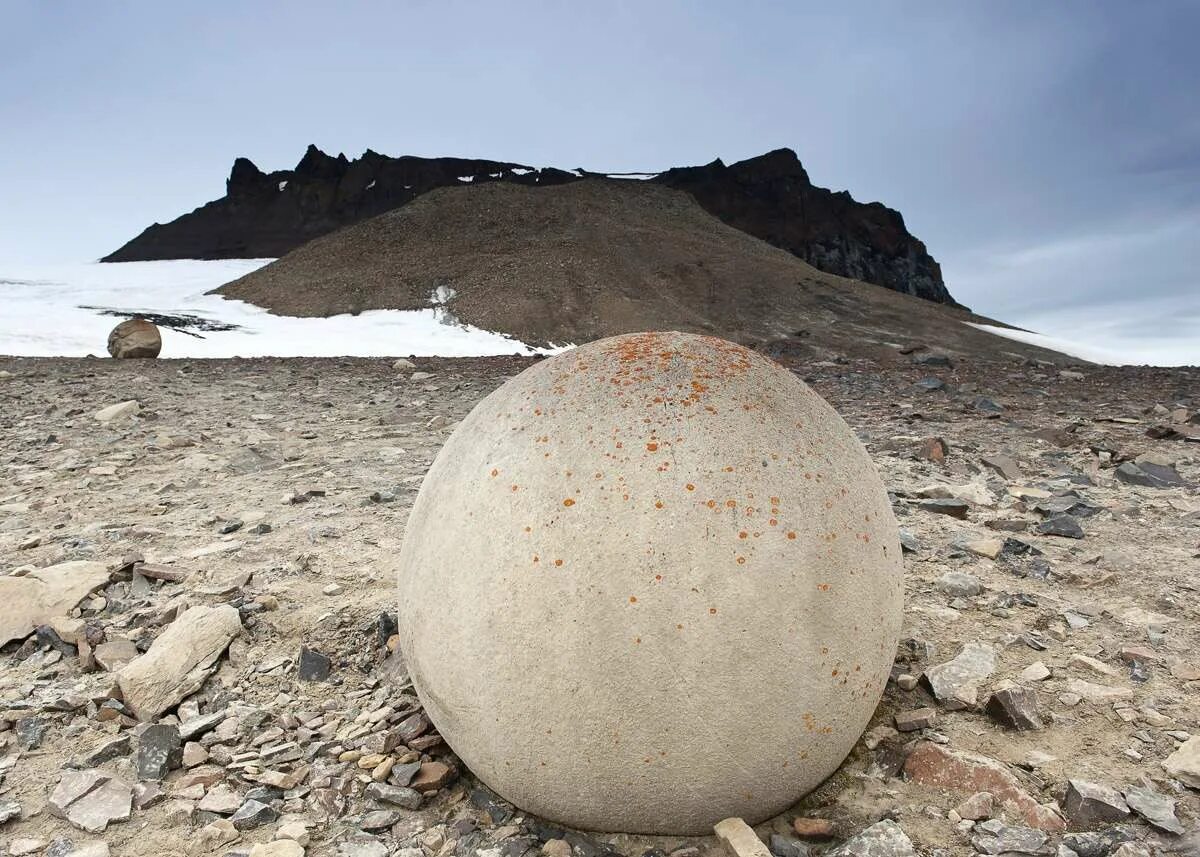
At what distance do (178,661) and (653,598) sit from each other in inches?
102

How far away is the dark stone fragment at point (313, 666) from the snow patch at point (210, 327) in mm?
15901

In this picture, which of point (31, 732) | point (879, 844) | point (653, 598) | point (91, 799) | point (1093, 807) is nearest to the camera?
point (653, 598)

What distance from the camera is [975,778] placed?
10.1 feet

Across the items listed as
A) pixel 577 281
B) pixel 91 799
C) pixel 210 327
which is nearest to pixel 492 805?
pixel 91 799

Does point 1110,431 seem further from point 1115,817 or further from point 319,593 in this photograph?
point 319,593

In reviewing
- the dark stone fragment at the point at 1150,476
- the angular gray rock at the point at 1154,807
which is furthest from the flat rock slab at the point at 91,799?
the dark stone fragment at the point at 1150,476

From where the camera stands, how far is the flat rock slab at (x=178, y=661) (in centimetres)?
386

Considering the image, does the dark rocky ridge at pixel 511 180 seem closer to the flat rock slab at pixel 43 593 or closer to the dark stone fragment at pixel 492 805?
the flat rock slab at pixel 43 593

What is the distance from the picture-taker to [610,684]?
2703mm

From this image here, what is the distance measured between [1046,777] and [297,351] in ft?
63.7

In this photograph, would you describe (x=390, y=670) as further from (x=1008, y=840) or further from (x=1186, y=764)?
(x=1186, y=764)

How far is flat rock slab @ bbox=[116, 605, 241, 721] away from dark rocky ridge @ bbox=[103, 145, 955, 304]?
165ft

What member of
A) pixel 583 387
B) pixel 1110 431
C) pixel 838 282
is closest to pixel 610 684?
pixel 583 387

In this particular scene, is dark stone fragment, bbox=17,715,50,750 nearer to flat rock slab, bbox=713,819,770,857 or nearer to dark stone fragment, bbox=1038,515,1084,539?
flat rock slab, bbox=713,819,770,857
